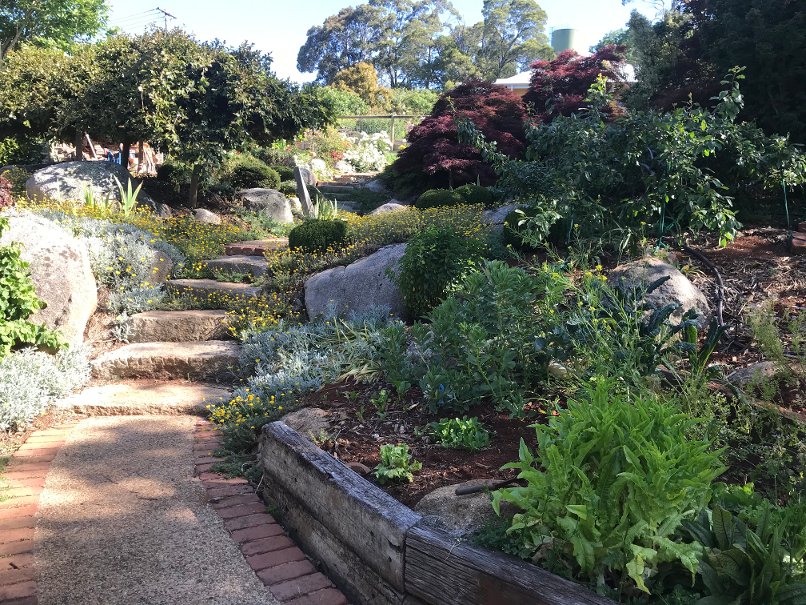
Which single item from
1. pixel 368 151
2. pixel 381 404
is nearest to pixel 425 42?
pixel 368 151

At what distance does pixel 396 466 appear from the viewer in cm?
269

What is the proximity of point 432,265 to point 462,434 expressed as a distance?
7.97 ft

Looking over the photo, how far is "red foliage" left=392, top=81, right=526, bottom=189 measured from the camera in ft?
37.0

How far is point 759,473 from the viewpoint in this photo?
2.31 metres

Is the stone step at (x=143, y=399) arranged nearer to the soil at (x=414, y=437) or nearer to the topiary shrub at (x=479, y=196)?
the soil at (x=414, y=437)

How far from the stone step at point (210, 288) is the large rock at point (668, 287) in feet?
12.7

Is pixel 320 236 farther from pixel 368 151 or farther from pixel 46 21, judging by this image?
pixel 46 21

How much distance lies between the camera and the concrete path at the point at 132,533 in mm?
2437

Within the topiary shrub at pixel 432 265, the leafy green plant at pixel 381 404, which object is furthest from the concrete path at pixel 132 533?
the topiary shrub at pixel 432 265

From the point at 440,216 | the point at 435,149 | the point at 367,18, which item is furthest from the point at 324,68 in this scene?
the point at 440,216

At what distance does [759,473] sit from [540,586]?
113 centimetres

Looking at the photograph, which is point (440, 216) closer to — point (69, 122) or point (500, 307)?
point (500, 307)

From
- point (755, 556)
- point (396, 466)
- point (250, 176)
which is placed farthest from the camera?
point (250, 176)

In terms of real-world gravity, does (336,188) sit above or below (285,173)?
below
